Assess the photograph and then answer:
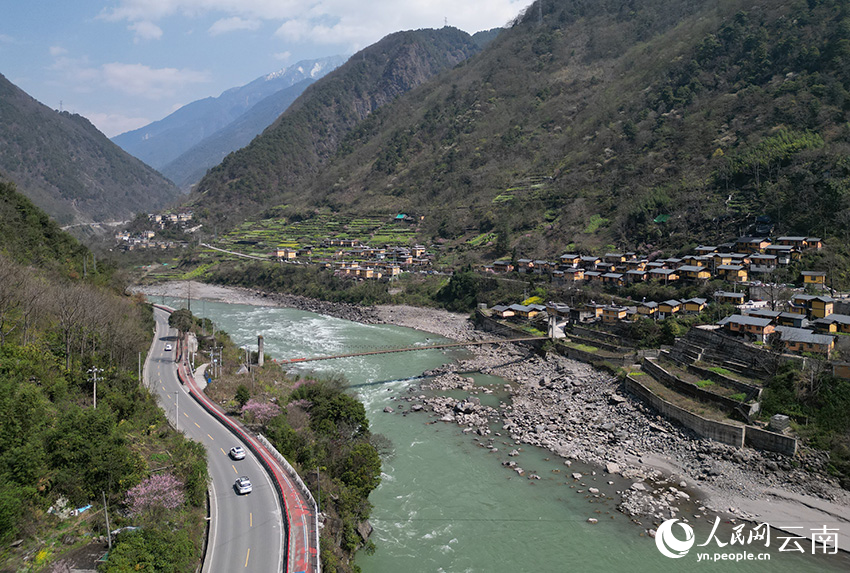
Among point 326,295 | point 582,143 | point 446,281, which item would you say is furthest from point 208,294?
point 582,143

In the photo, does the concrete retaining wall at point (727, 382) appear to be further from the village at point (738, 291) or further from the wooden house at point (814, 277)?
the wooden house at point (814, 277)

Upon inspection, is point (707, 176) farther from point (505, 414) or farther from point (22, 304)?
point (22, 304)

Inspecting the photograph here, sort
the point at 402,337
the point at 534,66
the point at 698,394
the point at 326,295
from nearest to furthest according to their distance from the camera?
the point at 698,394
the point at 402,337
the point at 326,295
the point at 534,66

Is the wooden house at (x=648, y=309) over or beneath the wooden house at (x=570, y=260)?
beneath

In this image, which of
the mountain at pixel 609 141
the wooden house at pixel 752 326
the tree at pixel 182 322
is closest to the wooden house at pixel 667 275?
the mountain at pixel 609 141

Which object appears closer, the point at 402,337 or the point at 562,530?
the point at 562,530

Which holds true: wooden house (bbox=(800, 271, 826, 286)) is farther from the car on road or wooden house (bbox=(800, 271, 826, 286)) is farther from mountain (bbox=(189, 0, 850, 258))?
the car on road

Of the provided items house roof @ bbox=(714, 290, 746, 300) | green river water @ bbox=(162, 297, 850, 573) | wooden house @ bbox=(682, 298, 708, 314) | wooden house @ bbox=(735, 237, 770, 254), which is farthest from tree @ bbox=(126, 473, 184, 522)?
wooden house @ bbox=(735, 237, 770, 254)
